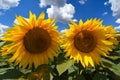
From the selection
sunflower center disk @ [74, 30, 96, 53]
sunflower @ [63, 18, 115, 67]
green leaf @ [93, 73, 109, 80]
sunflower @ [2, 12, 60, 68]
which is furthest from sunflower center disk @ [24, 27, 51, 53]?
green leaf @ [93, 73, 109, 80]

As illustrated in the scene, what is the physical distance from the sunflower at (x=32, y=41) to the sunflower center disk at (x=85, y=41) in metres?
0.28

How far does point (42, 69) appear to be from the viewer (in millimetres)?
3236

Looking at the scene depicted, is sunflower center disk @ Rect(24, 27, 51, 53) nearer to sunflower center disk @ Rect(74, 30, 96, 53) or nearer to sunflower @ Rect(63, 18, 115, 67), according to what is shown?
sunflower @ Rect(63, 18, 115, 67)

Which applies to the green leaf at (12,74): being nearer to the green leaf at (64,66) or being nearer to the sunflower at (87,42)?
the green leaf at (64,66)

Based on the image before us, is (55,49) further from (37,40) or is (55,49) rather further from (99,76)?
(99,76)

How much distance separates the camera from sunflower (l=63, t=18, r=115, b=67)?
12.0 ft

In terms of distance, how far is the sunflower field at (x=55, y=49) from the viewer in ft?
11.5

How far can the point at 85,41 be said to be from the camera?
374 centimetres

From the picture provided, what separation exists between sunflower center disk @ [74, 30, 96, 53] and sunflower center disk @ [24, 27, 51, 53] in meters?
0.35

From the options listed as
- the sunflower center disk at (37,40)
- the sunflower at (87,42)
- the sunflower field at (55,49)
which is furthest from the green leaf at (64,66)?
the sunflower center disk at (37,40)

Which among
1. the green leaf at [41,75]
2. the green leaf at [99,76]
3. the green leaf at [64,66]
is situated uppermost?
the green leaf at [64,66]

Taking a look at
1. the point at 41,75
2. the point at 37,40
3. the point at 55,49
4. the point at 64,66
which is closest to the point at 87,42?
the point at 55,49

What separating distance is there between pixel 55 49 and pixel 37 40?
23 centimetres

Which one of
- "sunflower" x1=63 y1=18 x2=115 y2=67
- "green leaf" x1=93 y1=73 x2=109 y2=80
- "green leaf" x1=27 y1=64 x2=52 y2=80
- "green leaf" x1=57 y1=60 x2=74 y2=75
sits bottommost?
"green leaf" x1=93 y1=73 x2=109 y2=80
